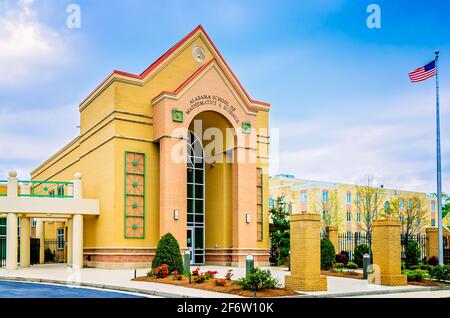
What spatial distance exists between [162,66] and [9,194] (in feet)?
38.5

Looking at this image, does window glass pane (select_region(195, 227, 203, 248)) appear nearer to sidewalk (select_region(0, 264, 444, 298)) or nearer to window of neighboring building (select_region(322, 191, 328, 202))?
sidewalk (select_region(0, 264, 444, 298))

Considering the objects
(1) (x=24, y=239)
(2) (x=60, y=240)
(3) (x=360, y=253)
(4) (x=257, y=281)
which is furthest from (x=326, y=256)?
(2) (x=60, y=240)

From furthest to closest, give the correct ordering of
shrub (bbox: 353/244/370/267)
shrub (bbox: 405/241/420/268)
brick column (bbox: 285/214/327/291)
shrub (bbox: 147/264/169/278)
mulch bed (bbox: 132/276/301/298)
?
shrub (bbox: 405/241/420/268)
shrub (bbox: 353/244/370/267)
shrub (bbox: 147/264/169/278)
brick column (bbox: 285/214/327/291)
mulch bed (bbox: 132/276/301/298)

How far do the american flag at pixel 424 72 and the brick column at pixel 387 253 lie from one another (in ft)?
35.4

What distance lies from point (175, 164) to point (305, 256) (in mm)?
14978

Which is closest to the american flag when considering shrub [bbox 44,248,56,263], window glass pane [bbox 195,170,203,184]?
window glass pane [bbox 195,170,203,184]

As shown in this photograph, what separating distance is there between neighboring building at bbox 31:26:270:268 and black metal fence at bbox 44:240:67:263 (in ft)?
25.0

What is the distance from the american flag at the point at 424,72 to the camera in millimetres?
30953

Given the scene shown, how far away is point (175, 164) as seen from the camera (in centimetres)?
3353

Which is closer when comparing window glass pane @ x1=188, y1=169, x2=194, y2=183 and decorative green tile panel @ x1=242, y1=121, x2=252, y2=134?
decorative green tile panel @ x1=242, y1=121, x2=252, y2=134

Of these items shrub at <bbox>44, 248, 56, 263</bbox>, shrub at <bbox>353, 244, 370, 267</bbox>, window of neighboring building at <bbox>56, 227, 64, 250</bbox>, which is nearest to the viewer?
shrub at <bbox>353, 244, 370, 267</bbox>

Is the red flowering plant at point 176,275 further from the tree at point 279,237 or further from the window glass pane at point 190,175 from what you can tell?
the tree at point 279,237

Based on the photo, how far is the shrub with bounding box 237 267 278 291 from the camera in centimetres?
1878
